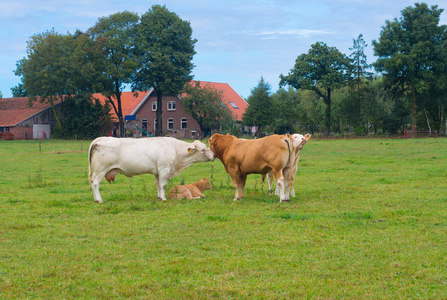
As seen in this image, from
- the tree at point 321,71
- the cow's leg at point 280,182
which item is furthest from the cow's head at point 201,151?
the tree at point 321,71

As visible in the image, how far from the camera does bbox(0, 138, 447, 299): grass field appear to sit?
17.9 feet

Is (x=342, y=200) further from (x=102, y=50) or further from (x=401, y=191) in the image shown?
(x=102, y=50)

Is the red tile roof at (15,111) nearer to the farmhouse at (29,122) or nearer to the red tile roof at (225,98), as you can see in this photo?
the farmhouse at (29,122)

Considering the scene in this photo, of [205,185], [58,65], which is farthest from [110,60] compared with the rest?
[205,185]

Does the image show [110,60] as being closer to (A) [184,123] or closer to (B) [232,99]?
(A) [184,123]

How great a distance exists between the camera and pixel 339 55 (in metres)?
64.3

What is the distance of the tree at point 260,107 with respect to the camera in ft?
216

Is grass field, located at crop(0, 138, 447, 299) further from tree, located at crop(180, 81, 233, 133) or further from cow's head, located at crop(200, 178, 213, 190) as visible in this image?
tree, located at crop(180, 81, 233, 133)

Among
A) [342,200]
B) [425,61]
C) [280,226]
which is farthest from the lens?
[425,61]

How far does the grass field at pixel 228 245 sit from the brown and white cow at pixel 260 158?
58 cm

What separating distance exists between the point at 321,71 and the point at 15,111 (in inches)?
1868

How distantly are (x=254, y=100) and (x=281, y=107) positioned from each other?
6.63 metres

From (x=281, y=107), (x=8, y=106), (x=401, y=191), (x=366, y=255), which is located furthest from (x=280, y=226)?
(x=8, y=106)

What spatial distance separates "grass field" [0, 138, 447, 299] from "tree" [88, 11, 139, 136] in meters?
50.5
